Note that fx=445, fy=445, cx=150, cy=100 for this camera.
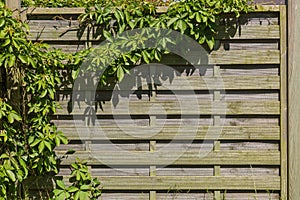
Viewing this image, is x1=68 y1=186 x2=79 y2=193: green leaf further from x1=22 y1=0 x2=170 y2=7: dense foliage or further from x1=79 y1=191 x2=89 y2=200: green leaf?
x1=22 y1=0 x2=170 y2=7: dense foliage

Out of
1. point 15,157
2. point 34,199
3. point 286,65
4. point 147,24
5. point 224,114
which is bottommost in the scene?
point 34,199

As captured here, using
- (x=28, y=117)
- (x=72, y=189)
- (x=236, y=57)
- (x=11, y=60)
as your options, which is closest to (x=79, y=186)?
(x=72, y=189)

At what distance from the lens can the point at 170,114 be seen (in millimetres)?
3002

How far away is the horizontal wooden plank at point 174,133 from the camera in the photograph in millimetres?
2971

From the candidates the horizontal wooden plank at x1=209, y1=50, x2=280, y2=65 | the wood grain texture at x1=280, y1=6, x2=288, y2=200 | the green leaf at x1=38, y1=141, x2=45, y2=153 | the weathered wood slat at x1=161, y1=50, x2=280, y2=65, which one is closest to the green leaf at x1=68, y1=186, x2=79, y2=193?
the green leaf at x1=38, y1=141, x2=45, y2=153

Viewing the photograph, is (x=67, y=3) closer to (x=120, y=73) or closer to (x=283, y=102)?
(x=120, y=73)

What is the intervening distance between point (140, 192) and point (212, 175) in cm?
50

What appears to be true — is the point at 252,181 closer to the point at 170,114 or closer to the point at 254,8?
the point at 170,114

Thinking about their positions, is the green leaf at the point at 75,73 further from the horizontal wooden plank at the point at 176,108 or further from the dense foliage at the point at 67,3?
the dense foliage at the point at 67,3

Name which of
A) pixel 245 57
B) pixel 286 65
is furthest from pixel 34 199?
pixel 286 65

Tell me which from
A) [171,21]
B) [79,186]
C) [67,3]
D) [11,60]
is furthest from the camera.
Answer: [67,3]

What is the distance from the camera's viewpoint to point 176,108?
3.00m

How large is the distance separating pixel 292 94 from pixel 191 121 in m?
0.68

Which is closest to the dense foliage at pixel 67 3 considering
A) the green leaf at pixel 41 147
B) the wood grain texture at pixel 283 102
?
the wood grain texture at pixel 283 102
